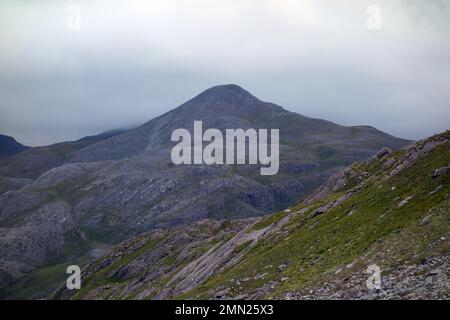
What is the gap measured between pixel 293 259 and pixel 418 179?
17.2 metres

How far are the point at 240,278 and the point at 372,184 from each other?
24123mm

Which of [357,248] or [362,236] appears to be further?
[362,236]

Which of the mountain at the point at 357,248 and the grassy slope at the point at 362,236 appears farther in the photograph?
the grassy slope at the point at 362,236

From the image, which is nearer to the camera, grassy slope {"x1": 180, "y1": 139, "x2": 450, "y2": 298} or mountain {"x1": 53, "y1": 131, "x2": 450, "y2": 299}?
mountain {"x1": 53, "y1": 131, "x2": 450, "y2": 299}

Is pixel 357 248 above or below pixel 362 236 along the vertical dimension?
below
